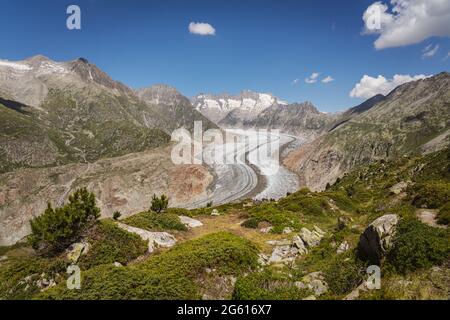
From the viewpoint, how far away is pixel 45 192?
136 m

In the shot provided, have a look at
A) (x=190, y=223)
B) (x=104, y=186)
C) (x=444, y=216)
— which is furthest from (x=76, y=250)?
(x=104, y=186)

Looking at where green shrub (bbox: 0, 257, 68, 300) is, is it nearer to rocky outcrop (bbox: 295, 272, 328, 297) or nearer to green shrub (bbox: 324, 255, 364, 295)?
rocky outcrop (bbox: 295, 272, 328, 297)

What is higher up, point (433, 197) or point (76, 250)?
point (433, 197)

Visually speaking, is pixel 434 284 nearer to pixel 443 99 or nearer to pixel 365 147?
pixel 365 147

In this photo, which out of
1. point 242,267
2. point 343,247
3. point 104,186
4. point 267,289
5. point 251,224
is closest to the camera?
point 267,289

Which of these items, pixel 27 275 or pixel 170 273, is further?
pixel 27 275

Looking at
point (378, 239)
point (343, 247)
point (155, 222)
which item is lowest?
point (343, 247)

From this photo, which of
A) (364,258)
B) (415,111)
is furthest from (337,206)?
(415,111)

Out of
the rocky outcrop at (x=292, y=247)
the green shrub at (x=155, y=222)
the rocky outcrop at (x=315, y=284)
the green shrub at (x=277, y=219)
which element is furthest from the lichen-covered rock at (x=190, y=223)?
the rocky outcrop at (x=315, y=284)

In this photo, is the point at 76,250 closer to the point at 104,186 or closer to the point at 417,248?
the point at 417,248

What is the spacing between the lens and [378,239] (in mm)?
17984

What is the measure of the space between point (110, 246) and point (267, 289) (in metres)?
13.5
